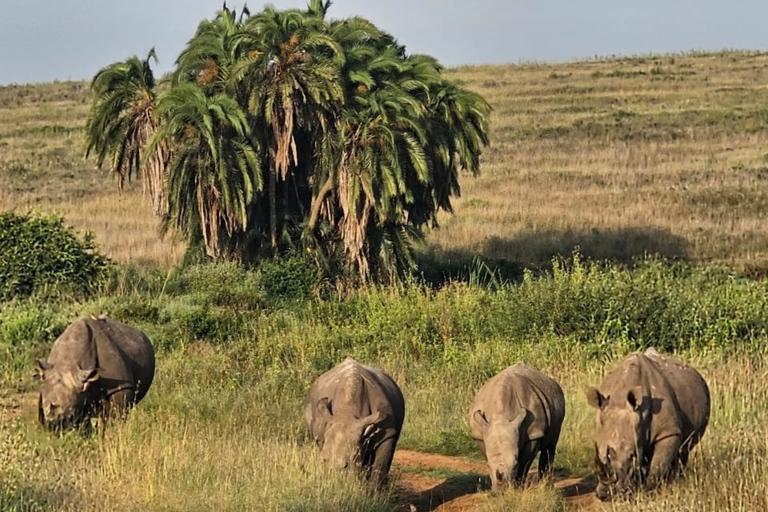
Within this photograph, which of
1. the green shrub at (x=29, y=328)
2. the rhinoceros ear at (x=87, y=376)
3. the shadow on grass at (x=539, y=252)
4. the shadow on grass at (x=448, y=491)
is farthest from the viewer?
the shadow on grass at (x=539, y=252)

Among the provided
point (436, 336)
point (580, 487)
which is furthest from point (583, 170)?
point (580, 487)

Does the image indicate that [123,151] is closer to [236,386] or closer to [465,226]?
[236,386]

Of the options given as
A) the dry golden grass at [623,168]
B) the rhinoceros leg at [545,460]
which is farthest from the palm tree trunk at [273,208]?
the rhinoceros leg at [545,460]

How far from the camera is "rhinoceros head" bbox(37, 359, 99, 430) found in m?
12.1

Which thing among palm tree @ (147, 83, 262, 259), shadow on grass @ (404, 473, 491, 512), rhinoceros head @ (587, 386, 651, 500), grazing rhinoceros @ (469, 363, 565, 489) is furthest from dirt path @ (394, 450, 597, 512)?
palm tree @ (147, 83, 262, 259)

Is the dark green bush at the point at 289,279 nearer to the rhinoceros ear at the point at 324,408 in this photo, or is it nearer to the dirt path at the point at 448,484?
the dirt path at the point at 448,484

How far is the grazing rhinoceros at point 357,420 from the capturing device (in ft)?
33.8

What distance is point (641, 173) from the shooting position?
41.9 m

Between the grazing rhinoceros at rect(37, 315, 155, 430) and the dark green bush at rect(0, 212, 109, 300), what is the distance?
28.5 ft

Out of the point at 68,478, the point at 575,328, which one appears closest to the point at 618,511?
the point at 68,478

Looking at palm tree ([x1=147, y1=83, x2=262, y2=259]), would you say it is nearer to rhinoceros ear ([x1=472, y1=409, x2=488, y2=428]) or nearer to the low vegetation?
the low vegetation

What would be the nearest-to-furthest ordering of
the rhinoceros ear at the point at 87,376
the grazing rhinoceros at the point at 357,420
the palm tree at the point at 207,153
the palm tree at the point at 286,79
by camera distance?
the grazing rhinoceros at the point at 357,420 → the rhinoceros ear at the point at 87,376 → the palm tree at the point at 207,153 → the palm tree at the point at 286,79

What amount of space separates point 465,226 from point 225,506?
2310 cm

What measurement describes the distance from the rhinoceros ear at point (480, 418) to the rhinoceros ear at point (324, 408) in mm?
1312
